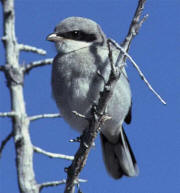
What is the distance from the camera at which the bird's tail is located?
538cm

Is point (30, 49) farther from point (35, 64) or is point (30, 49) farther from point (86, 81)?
point (86, 81)

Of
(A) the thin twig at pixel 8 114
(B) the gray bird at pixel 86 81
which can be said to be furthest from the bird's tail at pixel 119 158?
(A) the thin twig at pixel 8 114

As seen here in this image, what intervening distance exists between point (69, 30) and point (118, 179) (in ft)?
6.80

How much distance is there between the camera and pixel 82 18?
16.9ft

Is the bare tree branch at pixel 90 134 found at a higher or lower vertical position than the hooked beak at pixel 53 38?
lower

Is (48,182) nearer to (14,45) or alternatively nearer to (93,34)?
(14,45)

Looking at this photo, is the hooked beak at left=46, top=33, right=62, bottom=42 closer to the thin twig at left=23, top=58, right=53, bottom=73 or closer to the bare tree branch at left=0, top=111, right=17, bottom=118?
the thin twig at left=23, top=58, right=53, bottom=73

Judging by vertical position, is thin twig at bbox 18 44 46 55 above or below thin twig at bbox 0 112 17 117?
above

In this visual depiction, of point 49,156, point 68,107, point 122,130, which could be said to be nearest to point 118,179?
point 122,130

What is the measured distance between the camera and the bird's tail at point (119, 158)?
17.6 feet

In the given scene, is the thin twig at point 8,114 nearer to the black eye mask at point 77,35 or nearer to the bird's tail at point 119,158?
the black eye mask at point 77,35

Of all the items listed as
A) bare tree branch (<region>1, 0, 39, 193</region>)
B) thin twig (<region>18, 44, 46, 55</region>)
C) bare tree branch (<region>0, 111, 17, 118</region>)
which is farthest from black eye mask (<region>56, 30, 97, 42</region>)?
bare tree branch (<region>0, 111, 17, 118</region>)

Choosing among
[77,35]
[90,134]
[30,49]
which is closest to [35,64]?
[30,49]

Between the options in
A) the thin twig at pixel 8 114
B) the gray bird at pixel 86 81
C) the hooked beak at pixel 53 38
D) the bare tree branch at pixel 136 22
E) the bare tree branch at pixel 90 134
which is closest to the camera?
the bare tree branch at pixel 136 22
